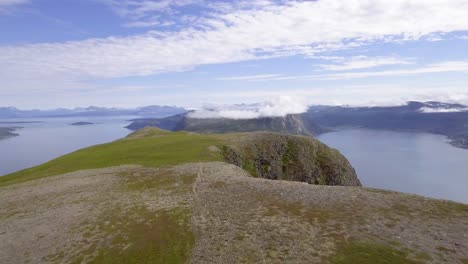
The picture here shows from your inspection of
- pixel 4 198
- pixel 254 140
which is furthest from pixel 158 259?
pixel 254 140

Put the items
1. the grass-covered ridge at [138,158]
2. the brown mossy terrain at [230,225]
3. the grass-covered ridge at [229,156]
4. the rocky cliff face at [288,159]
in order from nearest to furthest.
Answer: the brown mossy terrain at [230,225]
the grass-covered ridge at [138,158]
the grass-covered ridge at [229,156]
the rocky cliff face at [288,159]

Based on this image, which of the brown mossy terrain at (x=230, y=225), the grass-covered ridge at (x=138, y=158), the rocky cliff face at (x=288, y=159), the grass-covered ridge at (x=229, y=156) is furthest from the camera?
the rocky cliff face at (x=288, y=159)

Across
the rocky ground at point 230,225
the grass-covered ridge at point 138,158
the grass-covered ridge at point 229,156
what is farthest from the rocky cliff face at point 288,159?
the rocky ground at point 230,225

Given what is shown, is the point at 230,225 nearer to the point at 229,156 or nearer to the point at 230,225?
the point at 230,225

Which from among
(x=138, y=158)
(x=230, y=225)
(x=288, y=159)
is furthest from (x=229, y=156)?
(x=230, y=225)

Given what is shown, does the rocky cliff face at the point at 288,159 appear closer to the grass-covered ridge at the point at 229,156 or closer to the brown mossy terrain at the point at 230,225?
the grass-covered ridge at the point at 229,156

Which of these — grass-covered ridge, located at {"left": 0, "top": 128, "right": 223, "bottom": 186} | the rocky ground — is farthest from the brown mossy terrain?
grass-covered ridge, located at {"left": 0, "top": 128, "right": 223, "bottom": 186}
